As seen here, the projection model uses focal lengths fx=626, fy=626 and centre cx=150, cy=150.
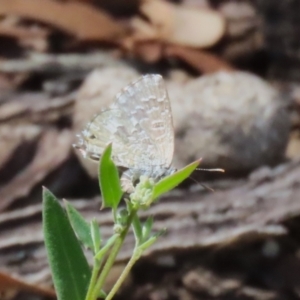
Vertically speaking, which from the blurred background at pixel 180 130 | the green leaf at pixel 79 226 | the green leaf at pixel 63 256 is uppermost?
the green leaf at pixel 79 226

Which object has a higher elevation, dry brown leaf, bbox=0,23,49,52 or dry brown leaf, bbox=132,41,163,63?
dry brown leaf, bbox=0,23,49,52

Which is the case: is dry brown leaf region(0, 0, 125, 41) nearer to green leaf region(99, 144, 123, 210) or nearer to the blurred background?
the blurred background

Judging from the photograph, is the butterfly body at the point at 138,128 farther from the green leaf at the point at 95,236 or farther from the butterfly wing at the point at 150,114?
the green leaf at the point at 95,236

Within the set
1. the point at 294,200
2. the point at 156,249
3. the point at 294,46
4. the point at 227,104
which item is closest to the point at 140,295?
the point at 156,249

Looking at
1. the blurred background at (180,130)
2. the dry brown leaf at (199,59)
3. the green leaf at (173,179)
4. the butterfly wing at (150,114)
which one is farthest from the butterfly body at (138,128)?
the dry brown leaf at (199,59)

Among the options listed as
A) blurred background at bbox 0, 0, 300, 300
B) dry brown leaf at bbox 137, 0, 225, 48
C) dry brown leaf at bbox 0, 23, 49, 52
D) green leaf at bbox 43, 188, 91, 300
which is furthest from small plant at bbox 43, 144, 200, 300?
dry brown leaf at bbox 137, 0, 225, 48

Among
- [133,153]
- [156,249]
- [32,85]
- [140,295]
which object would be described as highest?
[133,153]

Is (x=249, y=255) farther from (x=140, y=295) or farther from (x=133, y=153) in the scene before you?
(x=133, y=153)
